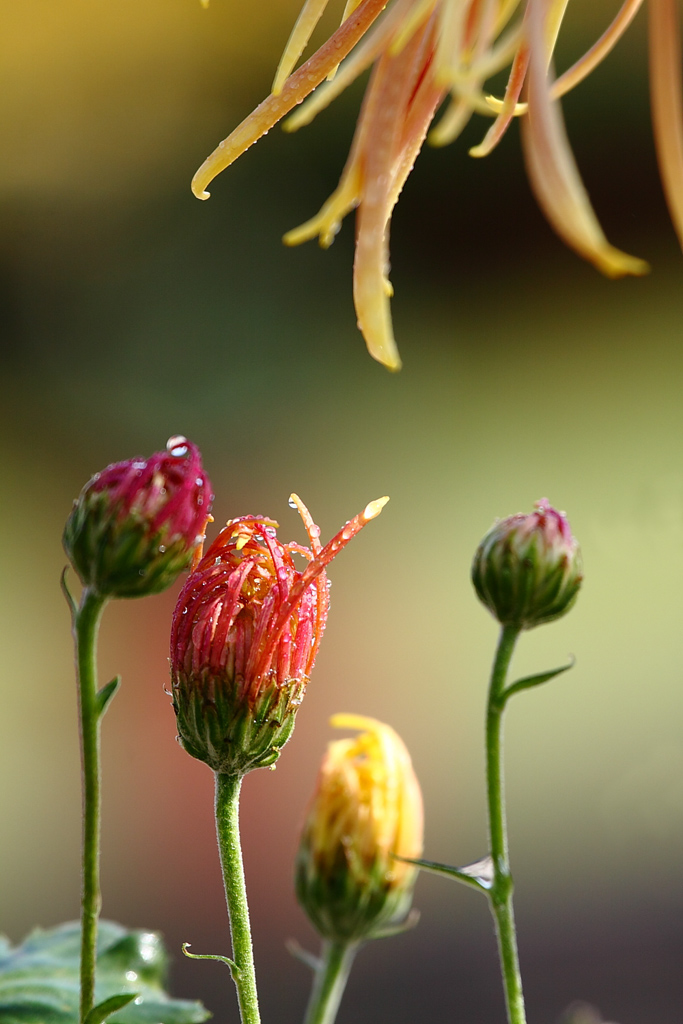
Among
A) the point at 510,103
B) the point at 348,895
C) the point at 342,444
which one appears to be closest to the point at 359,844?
the point at 348,895

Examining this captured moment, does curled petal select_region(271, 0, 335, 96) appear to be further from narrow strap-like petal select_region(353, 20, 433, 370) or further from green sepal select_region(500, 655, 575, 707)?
green sepal select_region(500, 655, 575, 707)

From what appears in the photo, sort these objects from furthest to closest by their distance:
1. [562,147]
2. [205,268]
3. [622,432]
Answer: [205,268] < [622,432] < [562,147]

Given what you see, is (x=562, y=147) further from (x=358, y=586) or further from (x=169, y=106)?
(x=169, y=106)

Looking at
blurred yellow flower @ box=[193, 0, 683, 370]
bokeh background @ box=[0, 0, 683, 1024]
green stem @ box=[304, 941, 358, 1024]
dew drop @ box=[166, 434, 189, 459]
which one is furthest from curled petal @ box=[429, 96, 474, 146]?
bokeh background @ box=[0, 0, 683, 1024]

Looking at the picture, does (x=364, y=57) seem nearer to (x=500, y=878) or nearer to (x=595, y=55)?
(x=595, y=55)

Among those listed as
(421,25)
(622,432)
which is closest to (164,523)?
(421,25)

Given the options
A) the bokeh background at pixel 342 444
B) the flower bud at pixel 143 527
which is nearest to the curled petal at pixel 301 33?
the flower bud at pixel 143 527

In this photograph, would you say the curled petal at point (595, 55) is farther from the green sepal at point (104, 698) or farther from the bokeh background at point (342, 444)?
the bokeh background at point (342, 444)
